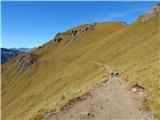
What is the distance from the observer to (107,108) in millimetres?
25891

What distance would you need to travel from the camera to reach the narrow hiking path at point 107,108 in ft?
77.6

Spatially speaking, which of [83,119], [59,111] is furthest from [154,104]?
[59,111]

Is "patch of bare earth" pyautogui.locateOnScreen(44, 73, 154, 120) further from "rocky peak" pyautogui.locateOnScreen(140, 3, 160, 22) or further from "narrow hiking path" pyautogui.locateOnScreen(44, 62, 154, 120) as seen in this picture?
"rocky peak" pyautogui.locateOnScreen(140, 3, 160, 22)

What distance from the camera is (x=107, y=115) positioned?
943 inches

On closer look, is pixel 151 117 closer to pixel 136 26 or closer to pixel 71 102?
pixel 71 102

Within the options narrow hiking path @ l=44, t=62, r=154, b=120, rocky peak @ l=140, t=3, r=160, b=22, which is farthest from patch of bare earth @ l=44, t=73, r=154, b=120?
rocky peak @ l=140, t=3, r=160, b=22

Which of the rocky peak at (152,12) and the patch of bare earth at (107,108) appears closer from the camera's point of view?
the patch of bare earth at (107,108)

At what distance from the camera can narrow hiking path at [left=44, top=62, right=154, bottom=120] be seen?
23.7 metres

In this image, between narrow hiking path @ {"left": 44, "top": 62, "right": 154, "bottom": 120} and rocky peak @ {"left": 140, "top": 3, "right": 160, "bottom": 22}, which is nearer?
narrow hiking path @ {"left": 44, "top": 62, "right": 154, "bottom": 120}

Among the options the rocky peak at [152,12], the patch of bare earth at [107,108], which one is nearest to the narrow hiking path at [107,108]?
the patch of bare earth at [107,108]

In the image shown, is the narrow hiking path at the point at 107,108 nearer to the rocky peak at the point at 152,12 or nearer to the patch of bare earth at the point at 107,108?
the patch of bare earth at the point at 107,108

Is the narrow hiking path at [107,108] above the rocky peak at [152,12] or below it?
below

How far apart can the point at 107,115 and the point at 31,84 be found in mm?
174454

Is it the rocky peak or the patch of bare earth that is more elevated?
the rocky peak
